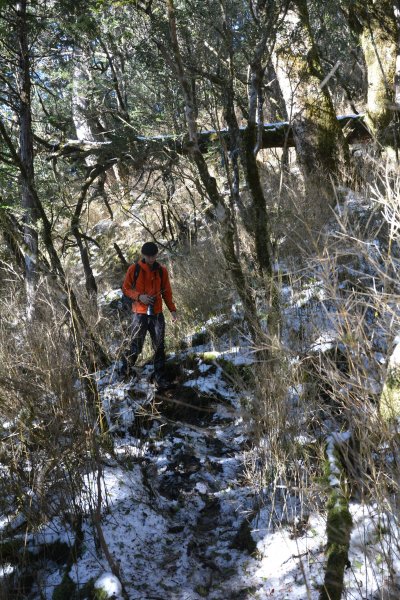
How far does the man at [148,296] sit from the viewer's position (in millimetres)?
5992

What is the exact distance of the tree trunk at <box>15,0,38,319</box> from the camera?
5.50 metres

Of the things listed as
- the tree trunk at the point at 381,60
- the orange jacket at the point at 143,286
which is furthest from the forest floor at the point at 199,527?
the tree trunk at the point at 381,60

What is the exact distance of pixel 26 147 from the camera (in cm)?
573

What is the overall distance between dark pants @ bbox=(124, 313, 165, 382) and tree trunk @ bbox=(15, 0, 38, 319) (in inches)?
47.9

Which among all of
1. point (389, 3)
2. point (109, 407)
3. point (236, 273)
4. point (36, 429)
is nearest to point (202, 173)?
point (236, 273)

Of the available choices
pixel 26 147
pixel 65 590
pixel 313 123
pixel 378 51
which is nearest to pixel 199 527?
pixel 65 590

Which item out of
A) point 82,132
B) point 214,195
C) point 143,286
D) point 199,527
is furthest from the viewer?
point 82,132

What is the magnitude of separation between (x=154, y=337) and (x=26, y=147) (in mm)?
2482

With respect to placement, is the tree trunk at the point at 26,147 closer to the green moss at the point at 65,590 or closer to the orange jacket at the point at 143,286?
the orange jacket at the point at 143,286

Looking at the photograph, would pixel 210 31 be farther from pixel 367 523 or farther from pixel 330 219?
pixel 367 523

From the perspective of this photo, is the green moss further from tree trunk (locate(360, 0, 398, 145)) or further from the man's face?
tree trunk (locate(360, 0, 398, 145))

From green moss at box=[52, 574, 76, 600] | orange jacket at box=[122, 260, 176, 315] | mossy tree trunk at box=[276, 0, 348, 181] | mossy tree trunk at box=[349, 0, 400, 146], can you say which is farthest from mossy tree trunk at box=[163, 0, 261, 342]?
mossy tree trunk at box=[349, 0, 400, 146]

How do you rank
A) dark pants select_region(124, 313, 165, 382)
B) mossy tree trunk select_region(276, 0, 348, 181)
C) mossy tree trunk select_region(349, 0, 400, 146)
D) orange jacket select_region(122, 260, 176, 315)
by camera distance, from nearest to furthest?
dark pants select_region(124, 313, 165, 382), orange jacket select_region(122, 260, 176, 315), mossy tree trunk select_region(276, 0, 348, 181), mossy tree trunk select_region(349, 0, 400, 146)

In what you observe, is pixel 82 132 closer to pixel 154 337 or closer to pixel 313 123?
pixel 313 123
